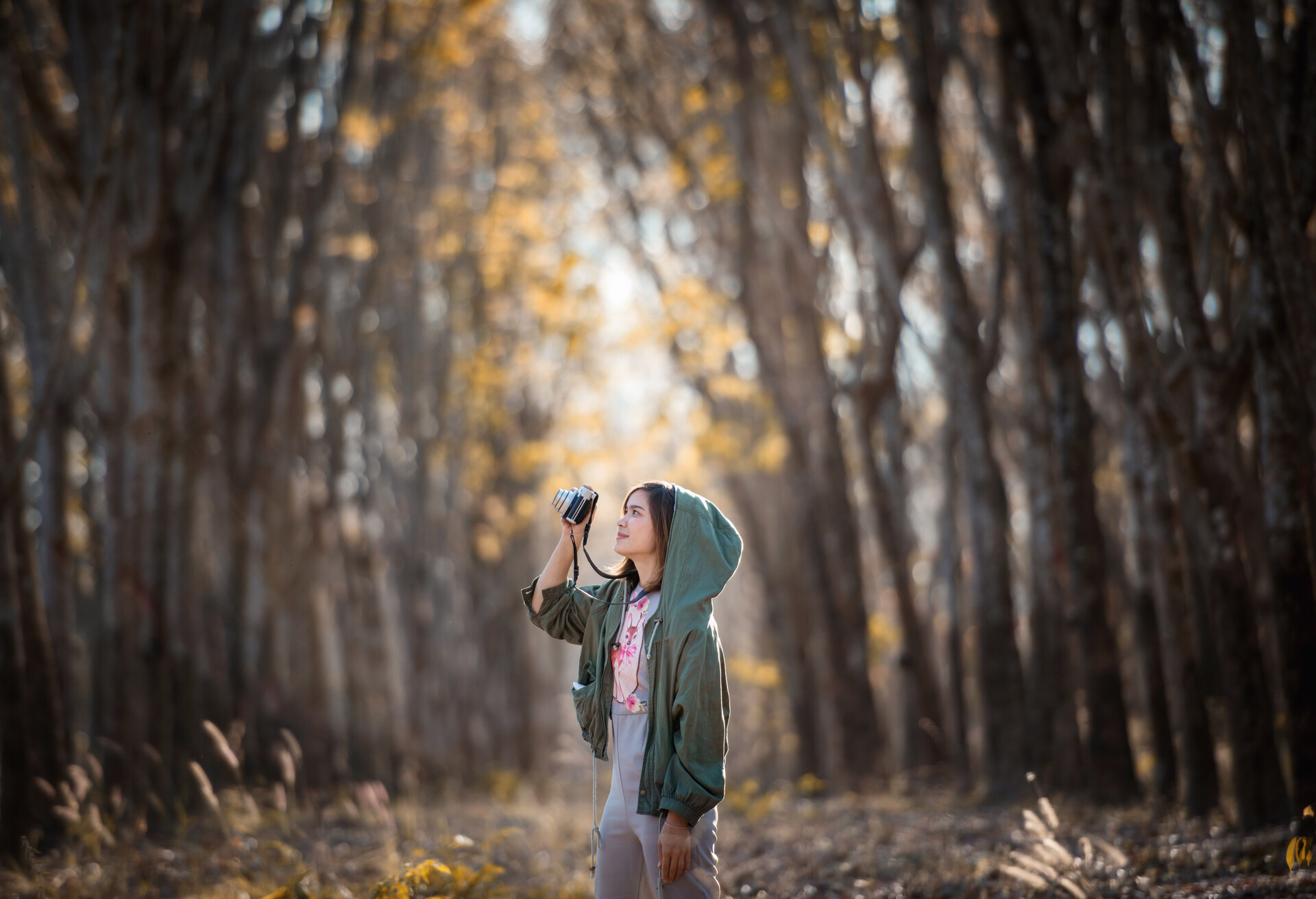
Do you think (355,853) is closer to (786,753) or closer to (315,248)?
(315,248)

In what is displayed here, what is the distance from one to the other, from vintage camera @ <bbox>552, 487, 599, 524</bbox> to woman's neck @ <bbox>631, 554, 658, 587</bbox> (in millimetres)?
243

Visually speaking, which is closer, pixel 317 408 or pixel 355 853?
pixel 355 853

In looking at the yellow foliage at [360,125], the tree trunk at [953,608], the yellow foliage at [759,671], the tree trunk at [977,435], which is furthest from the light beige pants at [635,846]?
the yellow foliage at [759,671]

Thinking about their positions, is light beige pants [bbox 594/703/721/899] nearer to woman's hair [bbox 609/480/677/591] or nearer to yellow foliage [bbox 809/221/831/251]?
woman's hair [bbox 609/480/677/591]

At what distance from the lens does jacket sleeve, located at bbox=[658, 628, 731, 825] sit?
3145 mm

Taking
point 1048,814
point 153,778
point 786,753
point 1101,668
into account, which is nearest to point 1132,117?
point 1101,668

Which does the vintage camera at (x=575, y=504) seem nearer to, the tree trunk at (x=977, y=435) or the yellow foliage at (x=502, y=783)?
the tree trunk at (x=977, y=435)

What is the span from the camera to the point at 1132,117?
5902 millimetres

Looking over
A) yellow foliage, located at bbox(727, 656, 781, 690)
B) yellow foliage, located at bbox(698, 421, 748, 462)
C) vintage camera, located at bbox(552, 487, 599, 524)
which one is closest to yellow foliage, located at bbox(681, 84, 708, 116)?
yellow foliage, located at bbox(698, 421, 748, 462)

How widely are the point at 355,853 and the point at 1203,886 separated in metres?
4.74

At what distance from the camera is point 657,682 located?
3.34 m

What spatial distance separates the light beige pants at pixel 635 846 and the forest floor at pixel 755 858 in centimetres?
110

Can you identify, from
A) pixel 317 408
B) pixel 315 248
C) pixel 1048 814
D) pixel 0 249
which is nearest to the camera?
pixel 1048 814

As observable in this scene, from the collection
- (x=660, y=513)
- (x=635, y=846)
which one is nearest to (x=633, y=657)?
(x=660, y=513)
